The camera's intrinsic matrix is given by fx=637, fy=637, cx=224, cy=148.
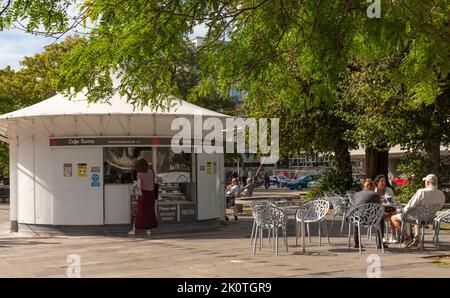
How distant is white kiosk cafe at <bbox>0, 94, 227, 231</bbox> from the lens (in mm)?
15250

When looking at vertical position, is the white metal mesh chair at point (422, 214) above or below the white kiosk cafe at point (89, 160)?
below

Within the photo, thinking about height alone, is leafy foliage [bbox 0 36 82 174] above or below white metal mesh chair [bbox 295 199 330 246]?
above

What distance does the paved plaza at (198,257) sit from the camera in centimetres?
930

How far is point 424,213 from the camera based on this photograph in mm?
11516

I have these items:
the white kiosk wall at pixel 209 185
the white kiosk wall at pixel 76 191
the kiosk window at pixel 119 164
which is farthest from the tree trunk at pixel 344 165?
the white kiosk wall at pixel 76 191

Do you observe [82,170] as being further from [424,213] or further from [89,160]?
[424,213]

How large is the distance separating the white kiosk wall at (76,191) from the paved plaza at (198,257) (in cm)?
60

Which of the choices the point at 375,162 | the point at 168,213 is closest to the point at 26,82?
the point at 375,162

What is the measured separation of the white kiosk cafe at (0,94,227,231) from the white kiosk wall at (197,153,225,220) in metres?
0.49

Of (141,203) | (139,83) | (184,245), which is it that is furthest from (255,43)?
(141,203)

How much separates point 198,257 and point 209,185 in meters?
5.66

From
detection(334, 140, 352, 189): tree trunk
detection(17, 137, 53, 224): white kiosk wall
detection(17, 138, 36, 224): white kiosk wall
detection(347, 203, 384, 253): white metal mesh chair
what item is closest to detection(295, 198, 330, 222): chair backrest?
detection(347, 203, 384, 253): white metal mesh chair

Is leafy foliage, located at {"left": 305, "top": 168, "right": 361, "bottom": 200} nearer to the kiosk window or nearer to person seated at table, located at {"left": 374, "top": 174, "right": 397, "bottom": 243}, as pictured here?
the kiosk window

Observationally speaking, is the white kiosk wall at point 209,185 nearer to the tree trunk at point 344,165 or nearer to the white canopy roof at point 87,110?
the white canopy roof at point 87,110
